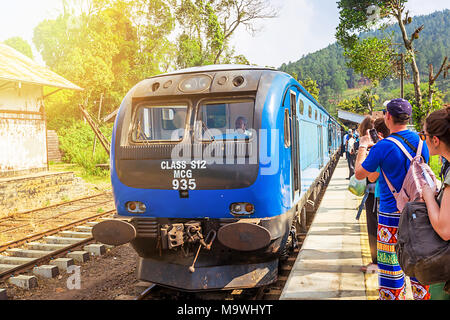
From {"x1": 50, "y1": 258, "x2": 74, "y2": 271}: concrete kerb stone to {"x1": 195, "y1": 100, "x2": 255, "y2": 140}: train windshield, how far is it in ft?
10.9

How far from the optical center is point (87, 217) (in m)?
9.62

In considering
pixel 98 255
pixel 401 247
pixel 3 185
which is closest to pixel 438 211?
pixel 401 247

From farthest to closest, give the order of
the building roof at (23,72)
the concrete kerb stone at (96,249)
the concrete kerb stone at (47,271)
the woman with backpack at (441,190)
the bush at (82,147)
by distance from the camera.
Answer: the bush at (82,147) → the building roof at (23,72) → the concrete kerb stone at (96,249) → the concrete kerb stone at (47,271) → the woman with backpack at (441,190)

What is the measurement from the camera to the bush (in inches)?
738

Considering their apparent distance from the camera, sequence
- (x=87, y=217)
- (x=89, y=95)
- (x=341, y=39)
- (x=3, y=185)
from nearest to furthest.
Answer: (x=87, y=217) < (x=3, y=185) < (x=341, y=39) < (x=89, y=95)

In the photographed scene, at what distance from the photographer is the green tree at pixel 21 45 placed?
56.8 meters

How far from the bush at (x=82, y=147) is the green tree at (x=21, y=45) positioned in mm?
36894

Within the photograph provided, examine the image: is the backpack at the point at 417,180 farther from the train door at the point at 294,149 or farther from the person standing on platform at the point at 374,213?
the train door at the point at 294,149

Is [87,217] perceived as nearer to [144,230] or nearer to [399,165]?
[144,230]

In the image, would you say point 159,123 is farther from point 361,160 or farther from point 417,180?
point 417,180

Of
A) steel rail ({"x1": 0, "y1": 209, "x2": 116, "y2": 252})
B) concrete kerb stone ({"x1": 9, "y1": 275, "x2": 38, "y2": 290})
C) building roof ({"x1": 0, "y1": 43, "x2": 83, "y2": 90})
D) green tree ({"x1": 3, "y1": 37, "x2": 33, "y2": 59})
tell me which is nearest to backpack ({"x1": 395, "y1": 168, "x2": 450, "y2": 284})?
concrete kerb stone ({"x1": 9, "y1": 275, "x2": 38, "y2": 290})

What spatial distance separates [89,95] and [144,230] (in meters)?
23.7

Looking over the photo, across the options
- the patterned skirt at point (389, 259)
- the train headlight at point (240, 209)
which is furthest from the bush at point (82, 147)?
the patterned skirt at point (389, 259)

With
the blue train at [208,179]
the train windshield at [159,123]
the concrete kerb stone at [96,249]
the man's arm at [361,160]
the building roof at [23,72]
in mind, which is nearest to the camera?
the man's arm at [361,160]
